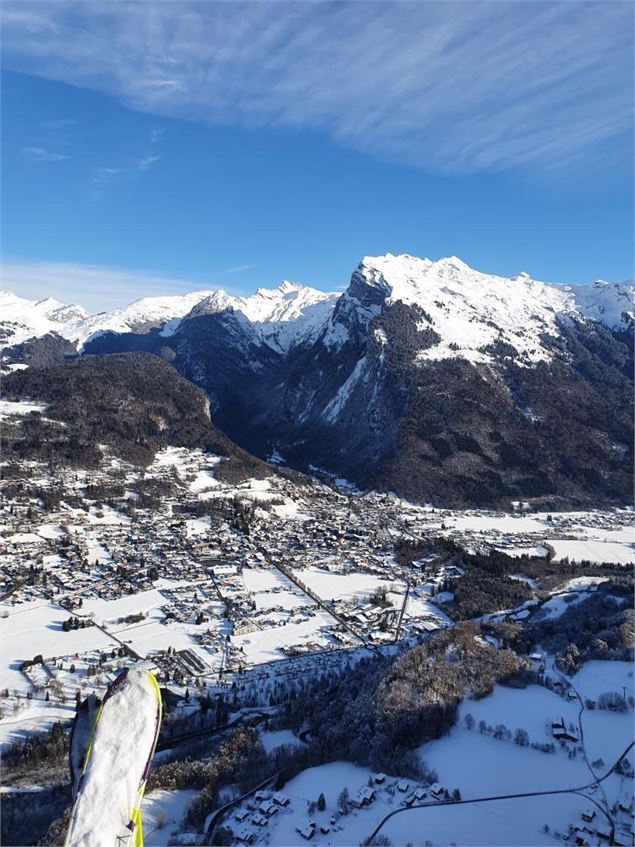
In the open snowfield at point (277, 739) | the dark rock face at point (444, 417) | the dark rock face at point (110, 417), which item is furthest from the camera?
the dark rock face at point (444, 417)

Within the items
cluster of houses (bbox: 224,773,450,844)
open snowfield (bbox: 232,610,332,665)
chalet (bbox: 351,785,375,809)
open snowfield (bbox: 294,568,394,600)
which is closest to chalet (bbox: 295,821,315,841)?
cluster of houses (bbox: 224,773,450,844)

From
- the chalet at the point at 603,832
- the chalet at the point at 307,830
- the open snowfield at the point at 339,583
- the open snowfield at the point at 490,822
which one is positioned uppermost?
the chalet at the point at 603,832

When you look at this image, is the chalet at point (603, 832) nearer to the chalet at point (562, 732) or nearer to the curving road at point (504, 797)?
the curving road at point (504, 797)

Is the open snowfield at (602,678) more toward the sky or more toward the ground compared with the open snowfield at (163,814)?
more toward the sky

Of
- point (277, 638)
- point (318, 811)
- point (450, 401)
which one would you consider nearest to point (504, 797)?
point (318, 811)

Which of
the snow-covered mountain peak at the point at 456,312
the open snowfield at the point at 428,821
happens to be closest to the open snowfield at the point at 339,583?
the open snowfield at the point at 428,821

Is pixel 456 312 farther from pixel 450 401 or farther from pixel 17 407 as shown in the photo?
pixel 17 407

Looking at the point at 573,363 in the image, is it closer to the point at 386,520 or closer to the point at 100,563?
the point at 386,520

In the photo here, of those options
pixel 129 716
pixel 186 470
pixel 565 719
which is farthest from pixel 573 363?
pixel 129 716

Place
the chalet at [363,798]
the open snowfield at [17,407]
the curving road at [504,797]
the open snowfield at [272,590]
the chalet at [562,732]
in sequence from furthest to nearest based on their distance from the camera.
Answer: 1. the open snowfield at [17,407]
2. the open snowfield at [272,590]
3. the chalet at [562,732]
4. the chalet at [363,798]
5. the curving road at [504,797]
